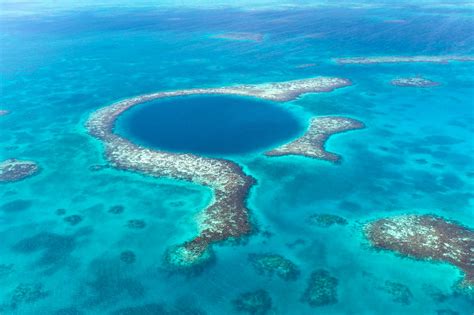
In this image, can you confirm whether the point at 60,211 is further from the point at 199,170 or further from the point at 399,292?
the point at 399,292

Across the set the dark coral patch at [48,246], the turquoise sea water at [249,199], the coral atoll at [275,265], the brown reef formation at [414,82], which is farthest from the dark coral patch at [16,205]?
the brown reef formation at [414,82]

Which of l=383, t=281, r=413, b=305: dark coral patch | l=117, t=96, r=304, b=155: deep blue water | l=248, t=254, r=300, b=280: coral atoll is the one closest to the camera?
l=383, t=281, r=413, b=305: dark coral patch

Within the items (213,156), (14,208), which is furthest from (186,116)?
(14,208)

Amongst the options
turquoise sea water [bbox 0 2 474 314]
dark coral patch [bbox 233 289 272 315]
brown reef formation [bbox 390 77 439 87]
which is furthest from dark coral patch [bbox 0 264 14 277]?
brown reef formation [bbox 390 77 439 87]

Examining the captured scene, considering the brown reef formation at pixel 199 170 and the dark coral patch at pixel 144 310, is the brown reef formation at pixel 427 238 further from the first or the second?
the dark coral patch at pixel 144 310

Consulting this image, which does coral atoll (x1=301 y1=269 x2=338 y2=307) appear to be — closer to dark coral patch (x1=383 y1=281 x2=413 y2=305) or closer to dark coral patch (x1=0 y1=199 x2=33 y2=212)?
dark coral patch (x1=383 y1=281 x2=413 y2=305)
